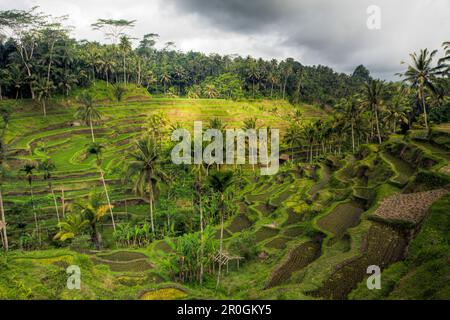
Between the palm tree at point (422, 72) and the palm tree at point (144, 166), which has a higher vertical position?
the palm tree at point (422, 72)

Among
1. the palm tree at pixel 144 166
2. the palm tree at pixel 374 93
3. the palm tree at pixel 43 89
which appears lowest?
the palm tree at pixel 144 166

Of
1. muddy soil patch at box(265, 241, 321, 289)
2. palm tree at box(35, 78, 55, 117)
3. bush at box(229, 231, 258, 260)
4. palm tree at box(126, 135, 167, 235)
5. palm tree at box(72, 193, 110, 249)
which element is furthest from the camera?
palm tree at box(35, 78, 55, 117)

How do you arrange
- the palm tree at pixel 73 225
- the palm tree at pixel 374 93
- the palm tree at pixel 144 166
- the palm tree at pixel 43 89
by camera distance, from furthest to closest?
the palm tree at pixel 43 89, the palm tree at pixel 374 93, the palm tree at pixel 144 166, the palm tree at pixel 73 225

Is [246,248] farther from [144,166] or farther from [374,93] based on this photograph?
[374,93]

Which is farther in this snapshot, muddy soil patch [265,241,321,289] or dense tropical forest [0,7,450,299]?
muddy soil patch [265,241,321,289]

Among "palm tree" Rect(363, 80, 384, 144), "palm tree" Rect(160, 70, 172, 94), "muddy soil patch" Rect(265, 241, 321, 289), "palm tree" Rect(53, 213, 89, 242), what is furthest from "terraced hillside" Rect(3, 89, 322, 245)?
"palm tree" Rect(363, 80, 384, 144)

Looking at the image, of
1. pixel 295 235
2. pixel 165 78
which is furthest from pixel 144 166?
pixel 165 78

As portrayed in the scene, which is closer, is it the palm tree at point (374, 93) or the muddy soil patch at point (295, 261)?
the muddy soil patch at point (295, 261)

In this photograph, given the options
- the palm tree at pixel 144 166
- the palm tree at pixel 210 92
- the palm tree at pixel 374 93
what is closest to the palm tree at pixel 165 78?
the palm tree at pixel 210 92

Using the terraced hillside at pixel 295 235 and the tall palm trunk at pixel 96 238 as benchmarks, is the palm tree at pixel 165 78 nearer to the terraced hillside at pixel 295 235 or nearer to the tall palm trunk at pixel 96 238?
the terraced hillside at pixel 295 235

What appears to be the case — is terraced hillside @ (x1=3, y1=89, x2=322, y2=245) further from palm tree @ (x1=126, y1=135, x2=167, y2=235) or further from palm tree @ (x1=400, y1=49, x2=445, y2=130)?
palm tree @ (x1=400, y1=49, x2=445, y2=130)

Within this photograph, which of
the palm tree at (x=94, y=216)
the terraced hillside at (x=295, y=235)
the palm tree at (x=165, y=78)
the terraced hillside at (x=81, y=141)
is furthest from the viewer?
the palm tree at (x=165, y=78)
